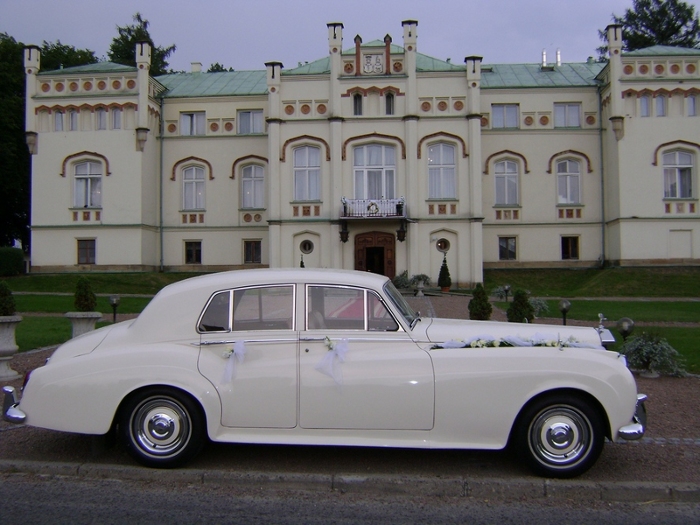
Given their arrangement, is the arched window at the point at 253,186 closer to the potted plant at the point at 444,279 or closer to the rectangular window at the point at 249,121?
the rectangular window at the point at 249,121

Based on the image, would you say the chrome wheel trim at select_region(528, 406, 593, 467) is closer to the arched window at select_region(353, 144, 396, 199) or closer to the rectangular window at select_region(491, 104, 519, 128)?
the arched window at select_region(353, 144, 396, 199)

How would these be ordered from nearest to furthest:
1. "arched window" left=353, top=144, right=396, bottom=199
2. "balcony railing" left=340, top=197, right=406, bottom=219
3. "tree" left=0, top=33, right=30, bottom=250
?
"balcony railing" left=340, top=197, right=406, bottom=219, "arched window" left=353, top=144, right=396, bottom=199, "tree" left=0, top=33, right=30, bottom=250

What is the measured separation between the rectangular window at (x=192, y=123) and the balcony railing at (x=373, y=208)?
10.2 metres

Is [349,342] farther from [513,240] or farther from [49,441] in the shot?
[513,240]

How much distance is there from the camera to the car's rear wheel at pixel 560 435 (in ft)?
16.5

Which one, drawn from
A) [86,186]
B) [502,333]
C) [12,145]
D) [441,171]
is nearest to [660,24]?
[441,171]

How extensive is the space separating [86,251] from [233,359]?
30527 millimetres

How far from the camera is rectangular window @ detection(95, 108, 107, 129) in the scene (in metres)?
32.7

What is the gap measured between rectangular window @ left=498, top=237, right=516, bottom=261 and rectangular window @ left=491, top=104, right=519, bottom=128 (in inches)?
242

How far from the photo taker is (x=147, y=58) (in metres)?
32.2

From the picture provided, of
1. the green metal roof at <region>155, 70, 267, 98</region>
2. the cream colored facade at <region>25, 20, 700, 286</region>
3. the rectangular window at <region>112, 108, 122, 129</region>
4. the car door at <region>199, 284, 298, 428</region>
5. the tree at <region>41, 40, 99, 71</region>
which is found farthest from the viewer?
the tree at <region>41, 40, 99, 71</region>

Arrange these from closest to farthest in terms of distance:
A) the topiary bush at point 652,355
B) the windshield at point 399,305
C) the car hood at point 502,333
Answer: the car hood at point 502,333
the windshield at point 399,305
the topiary bush at point 652,355

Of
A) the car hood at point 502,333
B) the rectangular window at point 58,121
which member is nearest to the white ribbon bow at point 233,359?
the car hood at point 502,333

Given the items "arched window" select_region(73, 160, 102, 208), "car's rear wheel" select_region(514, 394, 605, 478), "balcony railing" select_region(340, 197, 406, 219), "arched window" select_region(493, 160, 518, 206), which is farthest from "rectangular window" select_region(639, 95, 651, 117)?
"car's rear wheel" select_region(514, 394, 605, 478)
